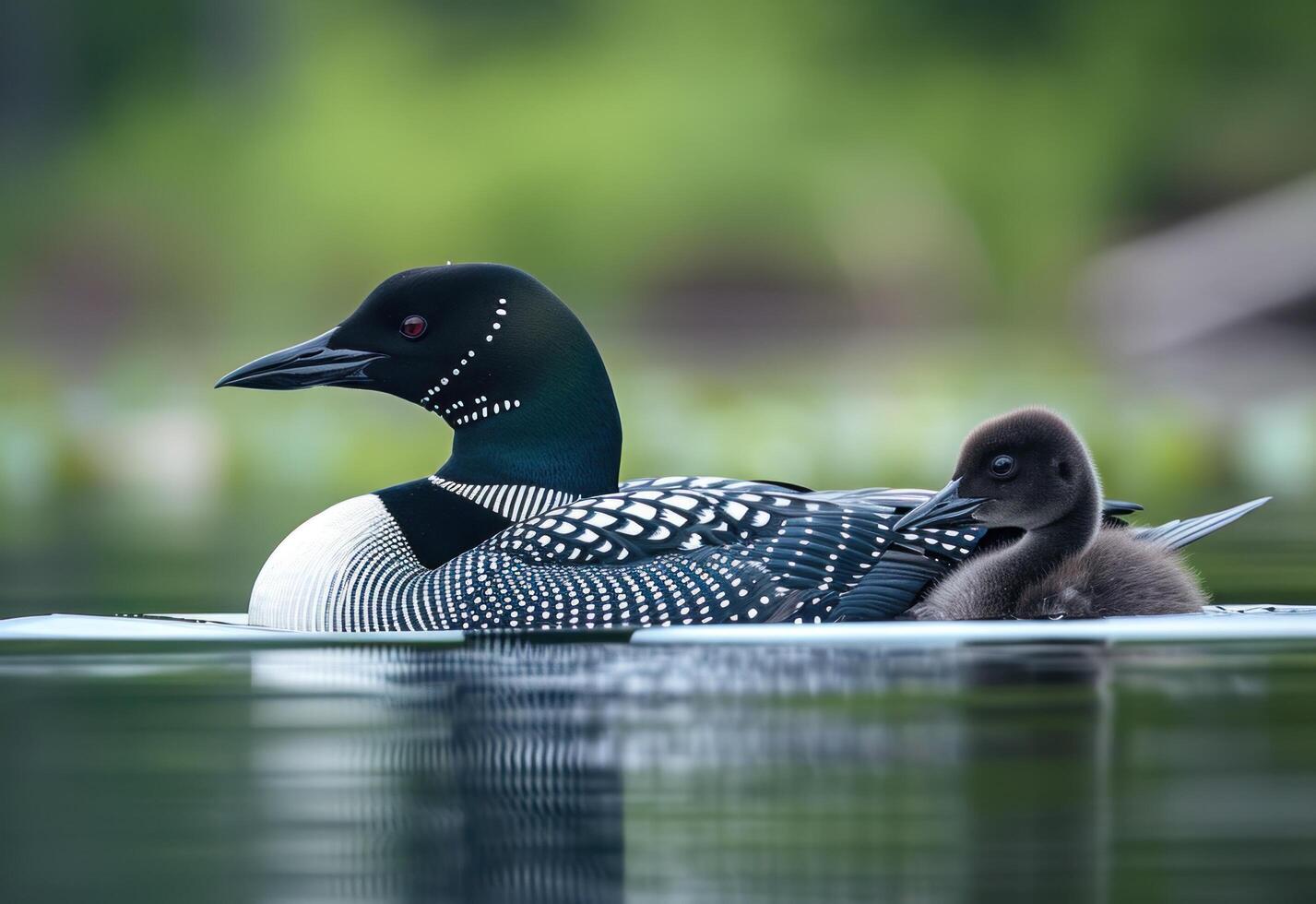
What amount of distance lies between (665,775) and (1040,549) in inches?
71.7

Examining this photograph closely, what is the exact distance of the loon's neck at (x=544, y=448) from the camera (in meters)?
4.89

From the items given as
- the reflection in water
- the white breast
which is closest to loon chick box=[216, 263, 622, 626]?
the white breast

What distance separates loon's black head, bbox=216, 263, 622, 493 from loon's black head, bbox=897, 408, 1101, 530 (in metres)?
0.88

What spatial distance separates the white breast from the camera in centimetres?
454

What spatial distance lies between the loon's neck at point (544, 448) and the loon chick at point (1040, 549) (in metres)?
0.84

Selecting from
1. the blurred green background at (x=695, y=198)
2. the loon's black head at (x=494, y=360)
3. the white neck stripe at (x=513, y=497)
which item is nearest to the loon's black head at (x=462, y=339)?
the loon's black head at (x=494, y=360)

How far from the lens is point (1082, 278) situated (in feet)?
55.2

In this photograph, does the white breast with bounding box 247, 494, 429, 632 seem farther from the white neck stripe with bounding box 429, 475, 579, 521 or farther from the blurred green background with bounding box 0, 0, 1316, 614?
the blurred green background with bounding box 0, 0, 1316, 614

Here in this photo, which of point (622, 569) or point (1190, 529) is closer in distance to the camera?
point (622, 569)

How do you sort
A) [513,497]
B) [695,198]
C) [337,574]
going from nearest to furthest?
1. [337,574]
2. [513,497]
3. [695,198]

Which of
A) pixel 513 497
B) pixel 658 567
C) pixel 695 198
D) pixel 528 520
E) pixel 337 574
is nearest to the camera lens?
pixel 658 567

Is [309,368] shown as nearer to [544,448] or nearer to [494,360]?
[494,360]

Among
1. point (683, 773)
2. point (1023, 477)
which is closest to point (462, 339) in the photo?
point (1023, 477)

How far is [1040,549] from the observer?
4641 millimetres
